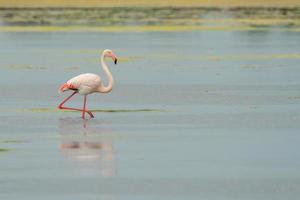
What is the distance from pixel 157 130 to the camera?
1459cm

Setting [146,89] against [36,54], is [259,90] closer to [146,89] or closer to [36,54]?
[146,89]

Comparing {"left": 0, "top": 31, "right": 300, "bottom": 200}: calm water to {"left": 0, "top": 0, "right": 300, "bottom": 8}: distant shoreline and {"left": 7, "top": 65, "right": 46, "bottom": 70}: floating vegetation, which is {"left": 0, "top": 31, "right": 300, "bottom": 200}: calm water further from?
{"left": 0, "top": 0, "right": 300, "bottom": 8}: distant shoreline

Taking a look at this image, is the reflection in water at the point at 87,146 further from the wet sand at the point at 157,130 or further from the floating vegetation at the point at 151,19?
the floating vegetation at the point at 151,19

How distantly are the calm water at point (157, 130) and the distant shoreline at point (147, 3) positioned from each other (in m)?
34.9

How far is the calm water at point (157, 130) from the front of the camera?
10875mm

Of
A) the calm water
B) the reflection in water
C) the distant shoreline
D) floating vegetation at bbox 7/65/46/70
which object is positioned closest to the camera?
the calm water

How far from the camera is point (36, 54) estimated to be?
2850 centimetres

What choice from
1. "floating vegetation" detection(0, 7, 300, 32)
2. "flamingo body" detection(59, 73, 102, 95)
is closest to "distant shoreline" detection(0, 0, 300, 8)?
"floating vegetation" detection(0, 7, 300, 32)

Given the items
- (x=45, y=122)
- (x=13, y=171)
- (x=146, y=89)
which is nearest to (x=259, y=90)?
(x=146, y=89)

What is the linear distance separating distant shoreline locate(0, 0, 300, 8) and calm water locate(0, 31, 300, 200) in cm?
A: 3495

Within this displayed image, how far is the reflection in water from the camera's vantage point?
1176 centimetres

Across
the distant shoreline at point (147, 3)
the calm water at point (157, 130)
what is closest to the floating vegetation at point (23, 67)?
the calm water at point (157, 130)

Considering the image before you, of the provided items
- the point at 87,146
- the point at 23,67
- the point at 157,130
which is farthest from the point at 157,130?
the point at 23,67

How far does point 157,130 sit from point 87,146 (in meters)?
1.66
